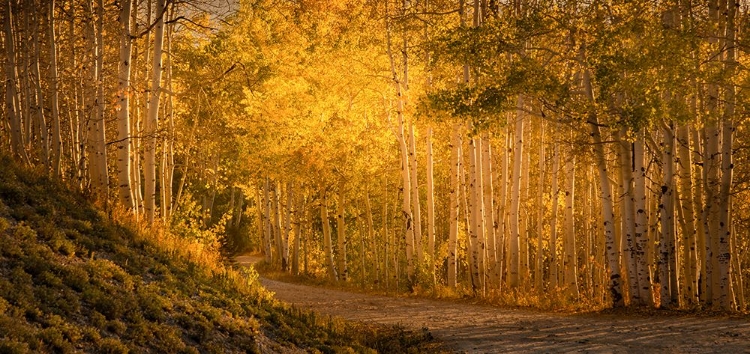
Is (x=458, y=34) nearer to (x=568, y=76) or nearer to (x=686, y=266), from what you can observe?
(x=568, y=76)

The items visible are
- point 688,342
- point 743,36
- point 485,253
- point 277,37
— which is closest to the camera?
point 688,342

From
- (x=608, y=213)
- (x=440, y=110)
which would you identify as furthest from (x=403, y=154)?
(x=608, y=213)

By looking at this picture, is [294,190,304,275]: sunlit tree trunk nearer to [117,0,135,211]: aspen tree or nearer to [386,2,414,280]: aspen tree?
[386,2,414,280]: aspen tree

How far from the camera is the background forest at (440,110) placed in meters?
14.4

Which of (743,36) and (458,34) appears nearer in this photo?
(743,36)

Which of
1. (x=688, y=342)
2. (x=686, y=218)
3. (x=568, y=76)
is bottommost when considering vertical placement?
(x=688, y=342)

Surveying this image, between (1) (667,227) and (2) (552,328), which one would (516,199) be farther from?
(2) (552,328)

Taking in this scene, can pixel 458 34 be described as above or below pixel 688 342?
above

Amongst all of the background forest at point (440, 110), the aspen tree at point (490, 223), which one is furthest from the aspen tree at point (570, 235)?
the aspen tree at point (490, 223)

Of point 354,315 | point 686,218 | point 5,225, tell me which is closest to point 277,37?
point 354,315

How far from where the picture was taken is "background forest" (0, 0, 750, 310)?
47.3ft

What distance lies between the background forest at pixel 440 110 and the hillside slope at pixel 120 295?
163 cm

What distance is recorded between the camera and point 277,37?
2630 centimetres

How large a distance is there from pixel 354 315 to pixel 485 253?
5.78m
